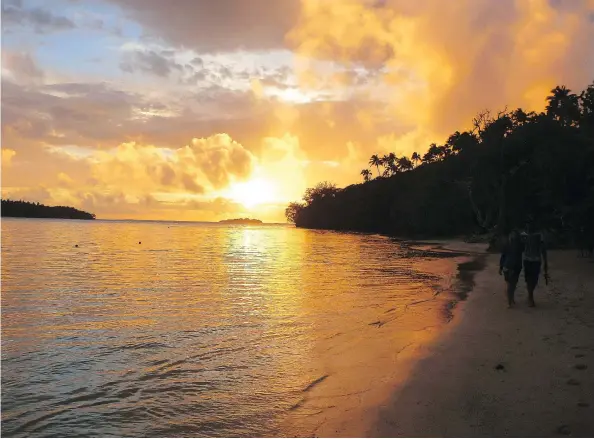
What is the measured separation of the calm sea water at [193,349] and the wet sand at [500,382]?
101 centimetres

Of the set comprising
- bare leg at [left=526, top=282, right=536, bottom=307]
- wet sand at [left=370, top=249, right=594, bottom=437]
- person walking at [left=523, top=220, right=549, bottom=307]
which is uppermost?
person walking at [left=523, top=220, right=549, bottom=307]

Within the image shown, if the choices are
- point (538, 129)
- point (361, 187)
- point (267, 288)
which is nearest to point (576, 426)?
point (267, 288)

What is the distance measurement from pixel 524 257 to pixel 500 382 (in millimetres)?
6650

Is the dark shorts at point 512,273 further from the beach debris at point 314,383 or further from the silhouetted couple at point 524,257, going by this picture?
the beach debris at point 314,383

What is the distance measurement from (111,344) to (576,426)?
9080mm

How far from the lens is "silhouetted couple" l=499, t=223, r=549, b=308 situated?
1246 cm

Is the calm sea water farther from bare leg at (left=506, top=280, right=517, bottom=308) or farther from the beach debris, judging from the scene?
bare leg at (left=506, top=280, right=517, bottom=308)

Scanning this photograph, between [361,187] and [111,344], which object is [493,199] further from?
[361,187]

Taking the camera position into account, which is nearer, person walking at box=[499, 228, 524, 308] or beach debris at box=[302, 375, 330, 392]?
beach debris at box=[302, 375, 330, 392]

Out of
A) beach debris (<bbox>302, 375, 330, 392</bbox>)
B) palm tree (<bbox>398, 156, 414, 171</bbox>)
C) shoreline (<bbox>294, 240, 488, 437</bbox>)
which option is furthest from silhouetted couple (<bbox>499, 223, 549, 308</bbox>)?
palm tree (<bbox>398, 156, 414, 171</bbox>)

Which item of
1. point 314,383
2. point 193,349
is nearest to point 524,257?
point 314,383

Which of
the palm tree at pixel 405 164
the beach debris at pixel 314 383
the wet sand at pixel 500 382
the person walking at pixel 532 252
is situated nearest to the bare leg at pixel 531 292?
the person walking at pixel 532 252

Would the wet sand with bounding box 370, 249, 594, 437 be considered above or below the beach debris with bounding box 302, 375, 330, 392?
above

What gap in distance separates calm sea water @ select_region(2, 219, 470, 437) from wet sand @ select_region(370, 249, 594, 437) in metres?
1.01
